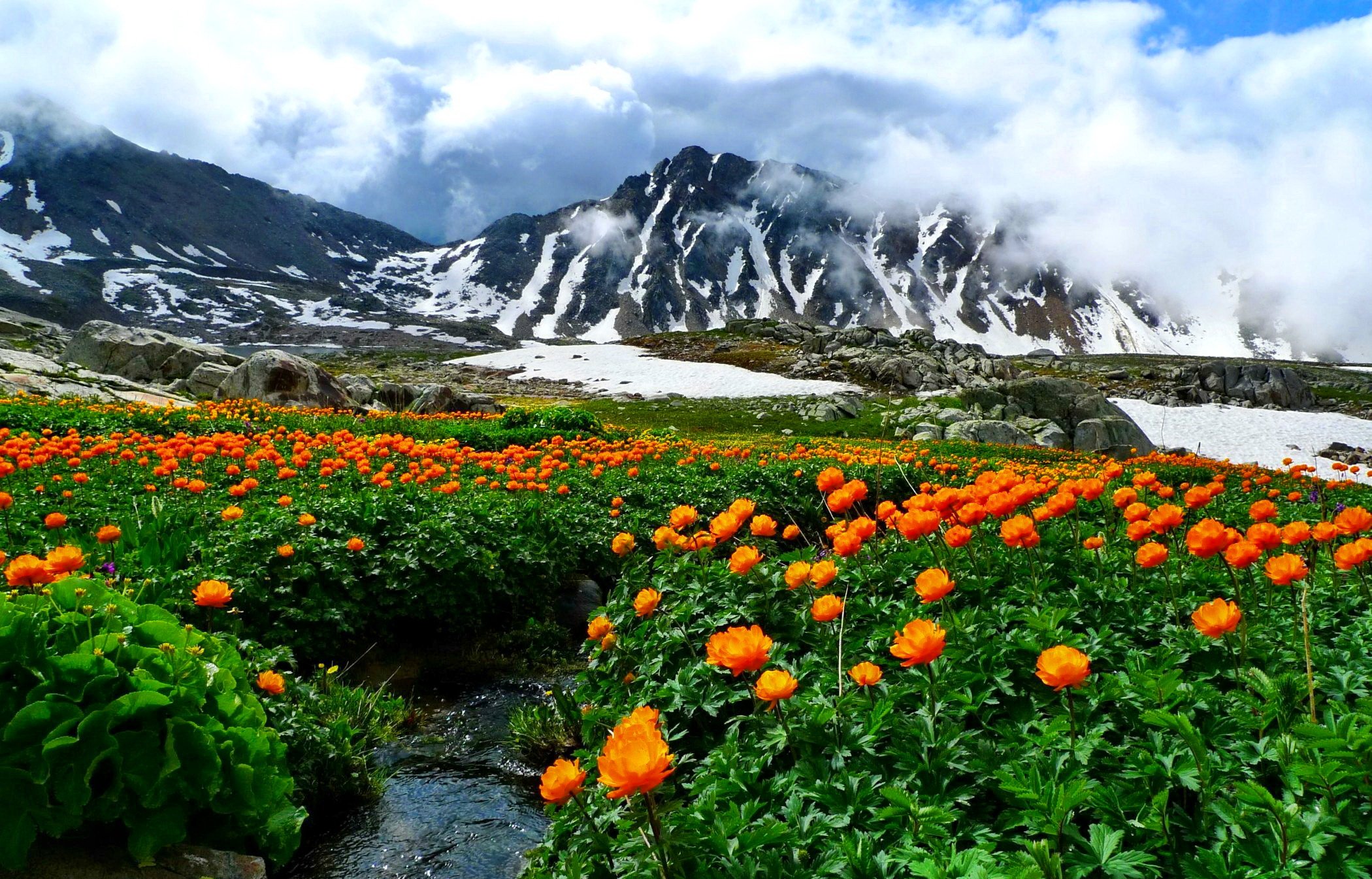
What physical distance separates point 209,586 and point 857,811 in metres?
3.69

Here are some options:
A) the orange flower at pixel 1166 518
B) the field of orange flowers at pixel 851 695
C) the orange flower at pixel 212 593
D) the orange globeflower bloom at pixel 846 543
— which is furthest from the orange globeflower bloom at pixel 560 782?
the orange flower at pixel 1166 518

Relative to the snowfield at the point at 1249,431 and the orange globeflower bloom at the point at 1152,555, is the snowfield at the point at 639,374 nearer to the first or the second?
the snowfield at the point at 1249,431

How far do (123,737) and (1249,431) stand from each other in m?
61.6

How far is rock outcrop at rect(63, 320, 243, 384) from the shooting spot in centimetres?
3744

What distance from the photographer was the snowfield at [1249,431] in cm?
4225

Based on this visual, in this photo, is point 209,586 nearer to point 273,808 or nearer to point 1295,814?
point 273,808

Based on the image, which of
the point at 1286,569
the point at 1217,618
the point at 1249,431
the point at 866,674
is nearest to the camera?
the point at 1217,618

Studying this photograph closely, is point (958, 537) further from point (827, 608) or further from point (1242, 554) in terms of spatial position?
point (1242, 554)

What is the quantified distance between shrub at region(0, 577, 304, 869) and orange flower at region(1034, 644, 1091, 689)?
319cm

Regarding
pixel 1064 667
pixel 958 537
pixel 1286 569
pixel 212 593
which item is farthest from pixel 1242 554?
pixel 212 593

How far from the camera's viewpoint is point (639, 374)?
217 feet

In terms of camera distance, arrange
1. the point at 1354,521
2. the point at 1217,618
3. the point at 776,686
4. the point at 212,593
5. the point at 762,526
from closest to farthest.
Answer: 1. the point at 776,686
2. the point at 1217,618
3. the point at 1354,521
4. the point at 212,593
5. the point at 762,526

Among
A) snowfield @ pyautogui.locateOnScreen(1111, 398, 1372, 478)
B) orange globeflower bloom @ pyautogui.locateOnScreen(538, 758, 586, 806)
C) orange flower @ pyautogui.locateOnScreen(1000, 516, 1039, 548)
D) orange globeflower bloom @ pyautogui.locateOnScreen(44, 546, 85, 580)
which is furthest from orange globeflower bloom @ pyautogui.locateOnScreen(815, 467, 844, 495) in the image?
snowfield @ pyautogui.locateOnScreen(1111, 398, 1372, 478)

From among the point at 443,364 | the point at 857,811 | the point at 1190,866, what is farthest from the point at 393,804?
the point at 443,364
